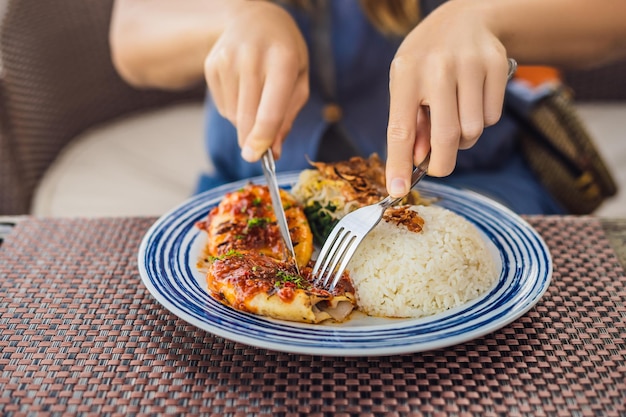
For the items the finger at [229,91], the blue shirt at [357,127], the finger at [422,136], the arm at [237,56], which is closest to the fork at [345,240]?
the finger at [422,136]

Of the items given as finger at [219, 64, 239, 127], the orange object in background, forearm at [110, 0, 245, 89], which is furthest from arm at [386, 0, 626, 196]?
the orange object in background

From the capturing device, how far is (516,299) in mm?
974

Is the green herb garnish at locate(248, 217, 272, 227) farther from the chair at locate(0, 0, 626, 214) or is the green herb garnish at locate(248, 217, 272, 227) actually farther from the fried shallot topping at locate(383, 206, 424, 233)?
the chair at locate(0, 0, 626, 214)

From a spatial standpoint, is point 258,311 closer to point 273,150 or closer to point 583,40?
point 273,150

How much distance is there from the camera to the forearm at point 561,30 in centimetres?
134

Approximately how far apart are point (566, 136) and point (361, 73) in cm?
64

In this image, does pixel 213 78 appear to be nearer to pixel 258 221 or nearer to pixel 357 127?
pixel 258 221

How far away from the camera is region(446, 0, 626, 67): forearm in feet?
4.41

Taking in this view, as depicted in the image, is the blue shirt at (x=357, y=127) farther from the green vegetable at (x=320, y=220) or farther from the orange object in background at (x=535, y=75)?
the orange object in background at (x=535, y=75)

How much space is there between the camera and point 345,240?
3.46ft

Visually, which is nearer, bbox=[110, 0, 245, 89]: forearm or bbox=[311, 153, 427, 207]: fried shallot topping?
bbox=[311, 153, 427, 207]: fried shallot topping

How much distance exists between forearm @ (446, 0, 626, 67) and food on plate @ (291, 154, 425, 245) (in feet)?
1.25

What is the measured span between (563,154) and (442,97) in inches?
35.8

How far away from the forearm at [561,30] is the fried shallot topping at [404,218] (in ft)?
1.41
